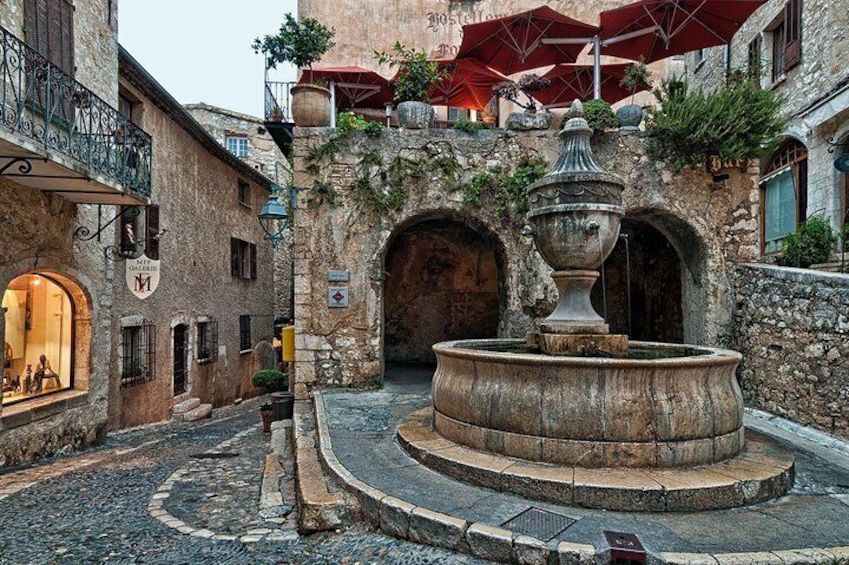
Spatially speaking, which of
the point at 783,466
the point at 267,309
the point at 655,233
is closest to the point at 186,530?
the point at 783,466

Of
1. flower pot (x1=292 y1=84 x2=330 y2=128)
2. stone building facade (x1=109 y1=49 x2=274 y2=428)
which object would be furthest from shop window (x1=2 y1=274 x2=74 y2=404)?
flower pot (x1=292 y1=84 x2=330 y2=128)

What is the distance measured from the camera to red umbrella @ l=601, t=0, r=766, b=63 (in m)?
8.52

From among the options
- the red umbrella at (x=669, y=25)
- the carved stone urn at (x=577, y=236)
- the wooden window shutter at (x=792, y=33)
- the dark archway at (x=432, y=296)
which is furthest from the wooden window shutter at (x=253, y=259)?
the wooden window shutter at (x=792, y=33)

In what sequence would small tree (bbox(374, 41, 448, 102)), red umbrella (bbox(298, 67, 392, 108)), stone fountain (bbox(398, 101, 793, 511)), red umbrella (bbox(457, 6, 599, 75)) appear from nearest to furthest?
stone fountain (bbox(398, 101, 793, 511)) → small tree (bbox(374, 41, 448, 102)) → red umbrella (bbox(457, 6, 599, 75)) → red umbrella (bbox(298, 67, 392, 108))

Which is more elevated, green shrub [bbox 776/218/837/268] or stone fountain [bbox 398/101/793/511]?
green shrub [bbox 776/218/837/268]

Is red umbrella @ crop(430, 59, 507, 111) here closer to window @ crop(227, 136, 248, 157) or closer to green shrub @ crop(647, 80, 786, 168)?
green shrub @ crop(647, 80, 786, 168)

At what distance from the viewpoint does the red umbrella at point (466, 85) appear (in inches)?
429

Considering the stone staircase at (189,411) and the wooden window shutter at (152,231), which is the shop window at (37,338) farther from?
the stone staircase at (189,411)

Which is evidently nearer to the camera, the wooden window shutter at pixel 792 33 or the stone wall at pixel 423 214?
the stone wall at pixel 423 214

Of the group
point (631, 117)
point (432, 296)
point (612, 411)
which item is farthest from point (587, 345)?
point (432, 296)

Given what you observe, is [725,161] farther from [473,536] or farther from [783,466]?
[473,536]

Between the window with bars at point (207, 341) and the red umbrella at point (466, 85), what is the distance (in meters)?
8.14

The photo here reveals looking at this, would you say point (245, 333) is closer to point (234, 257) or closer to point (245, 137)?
point (234, 257)

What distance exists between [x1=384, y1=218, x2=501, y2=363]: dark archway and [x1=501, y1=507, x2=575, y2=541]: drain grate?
8.27m
